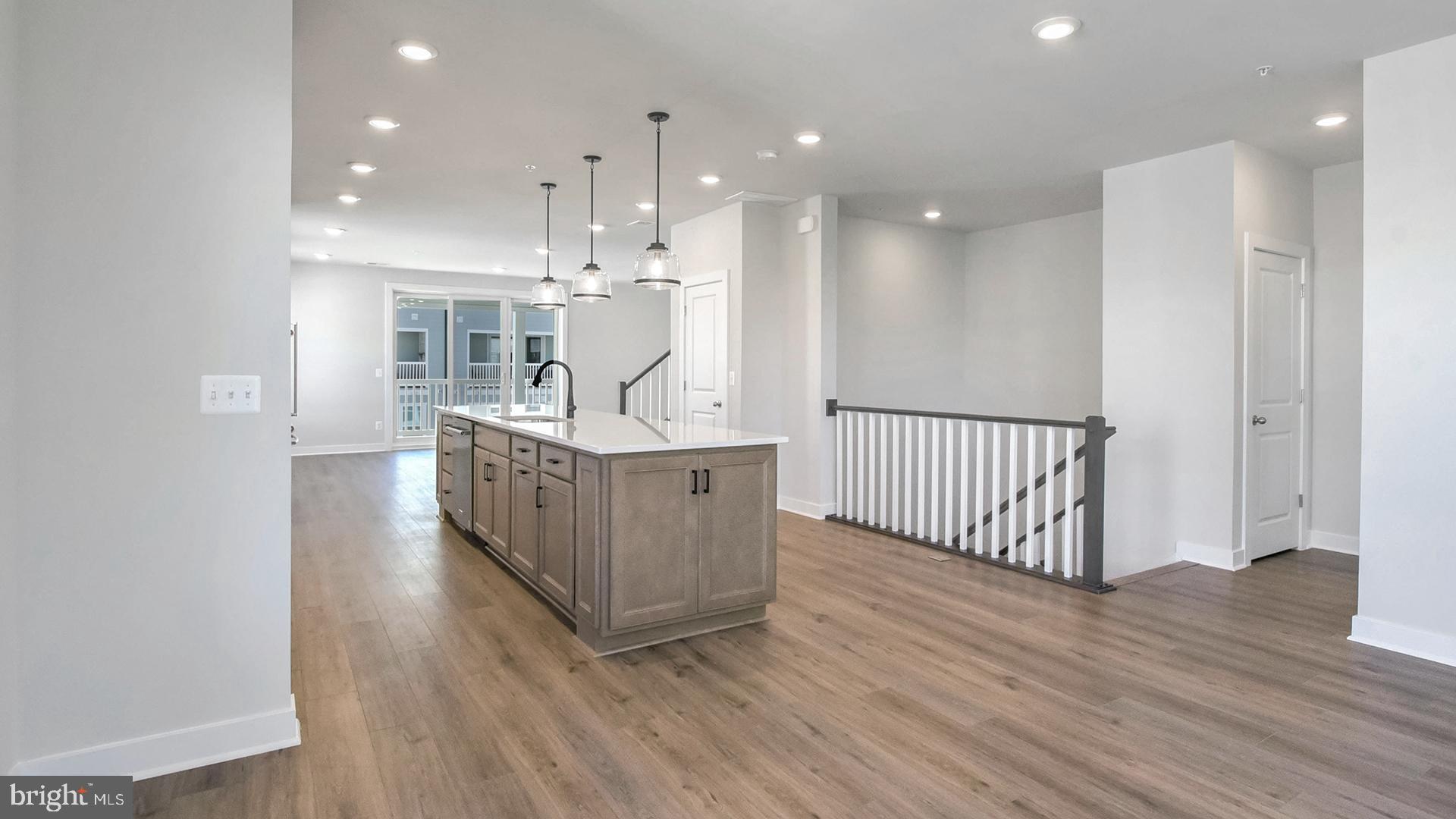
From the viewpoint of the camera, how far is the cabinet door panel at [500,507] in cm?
414

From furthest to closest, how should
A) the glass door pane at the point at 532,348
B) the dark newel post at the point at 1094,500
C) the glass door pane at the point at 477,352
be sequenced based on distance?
the glass door pane at the point at 532,348
the glass door pane at the point at 477,352
the dark newel post at the point at 1094,500

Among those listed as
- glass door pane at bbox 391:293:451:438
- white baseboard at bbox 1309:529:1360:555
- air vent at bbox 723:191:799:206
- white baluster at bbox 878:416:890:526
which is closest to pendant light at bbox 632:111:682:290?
air vent at bbox 723:191:799:206

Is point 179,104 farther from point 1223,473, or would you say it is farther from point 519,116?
point 1223,473

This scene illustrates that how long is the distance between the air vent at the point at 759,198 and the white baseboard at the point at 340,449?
679cm

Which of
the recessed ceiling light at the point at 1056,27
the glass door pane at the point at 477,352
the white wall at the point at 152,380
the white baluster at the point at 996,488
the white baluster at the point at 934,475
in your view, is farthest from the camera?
the glass door pane at the point at 477,352

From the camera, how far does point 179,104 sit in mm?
2100

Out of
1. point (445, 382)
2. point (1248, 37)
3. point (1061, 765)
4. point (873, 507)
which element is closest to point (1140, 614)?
point (1061, 765)

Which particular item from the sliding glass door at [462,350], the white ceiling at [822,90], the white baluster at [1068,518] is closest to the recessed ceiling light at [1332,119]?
the white ceiling at [822,90]

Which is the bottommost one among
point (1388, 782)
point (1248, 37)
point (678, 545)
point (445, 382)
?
point (1388, 782)

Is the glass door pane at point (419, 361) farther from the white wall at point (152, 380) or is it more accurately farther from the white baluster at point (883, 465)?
the white wall at point (152, 380)

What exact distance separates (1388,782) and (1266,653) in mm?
1070

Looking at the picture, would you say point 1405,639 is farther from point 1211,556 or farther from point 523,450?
point 523,450

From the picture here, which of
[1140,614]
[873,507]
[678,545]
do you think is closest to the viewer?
[678,545]

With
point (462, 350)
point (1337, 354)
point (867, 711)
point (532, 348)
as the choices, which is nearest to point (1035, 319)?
point (1337, 354)
